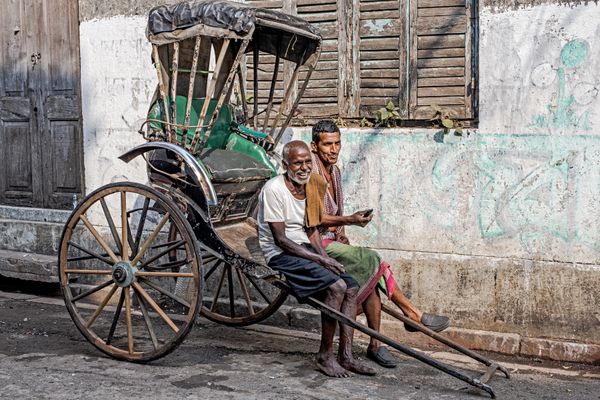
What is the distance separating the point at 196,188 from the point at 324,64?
190 cm

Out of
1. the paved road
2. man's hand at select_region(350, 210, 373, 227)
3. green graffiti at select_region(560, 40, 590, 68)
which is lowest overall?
the paved road

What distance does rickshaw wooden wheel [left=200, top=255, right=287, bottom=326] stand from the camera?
6.43 m

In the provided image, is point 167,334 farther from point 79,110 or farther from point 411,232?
point 79,110

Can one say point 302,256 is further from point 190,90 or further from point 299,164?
point 190,90

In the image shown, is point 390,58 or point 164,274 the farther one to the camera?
point 390,58

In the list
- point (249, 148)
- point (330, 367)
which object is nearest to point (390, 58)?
point (249, 148)

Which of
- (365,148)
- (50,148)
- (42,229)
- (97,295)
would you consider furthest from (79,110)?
(365,148)

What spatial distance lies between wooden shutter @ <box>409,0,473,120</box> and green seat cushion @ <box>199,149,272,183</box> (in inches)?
53.4

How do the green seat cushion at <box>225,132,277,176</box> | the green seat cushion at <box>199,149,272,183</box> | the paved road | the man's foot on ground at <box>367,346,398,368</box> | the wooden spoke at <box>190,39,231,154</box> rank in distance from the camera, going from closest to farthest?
the paved road < the wooden spoke at <box>190,39,231,154</box> < the man's foot on ground at <box>367,346,398,368</box> < the green seat cushion at <box>199,149,272,183</box> < the green seat cushion at <box>225,132,277,176</box>

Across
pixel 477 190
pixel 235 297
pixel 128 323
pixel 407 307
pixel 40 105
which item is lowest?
pixel 235 297

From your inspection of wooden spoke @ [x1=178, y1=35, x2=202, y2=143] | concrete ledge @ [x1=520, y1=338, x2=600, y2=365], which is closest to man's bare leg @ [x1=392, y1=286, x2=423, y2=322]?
concrete ledge @ [x1=520, y1=338, x2=600, y2=365]

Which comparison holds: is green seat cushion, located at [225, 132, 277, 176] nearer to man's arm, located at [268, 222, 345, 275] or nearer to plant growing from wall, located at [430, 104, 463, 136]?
man's arm, located at [268, 222, 345, 275]

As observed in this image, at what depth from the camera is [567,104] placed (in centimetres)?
604

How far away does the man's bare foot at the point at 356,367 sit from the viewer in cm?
540
